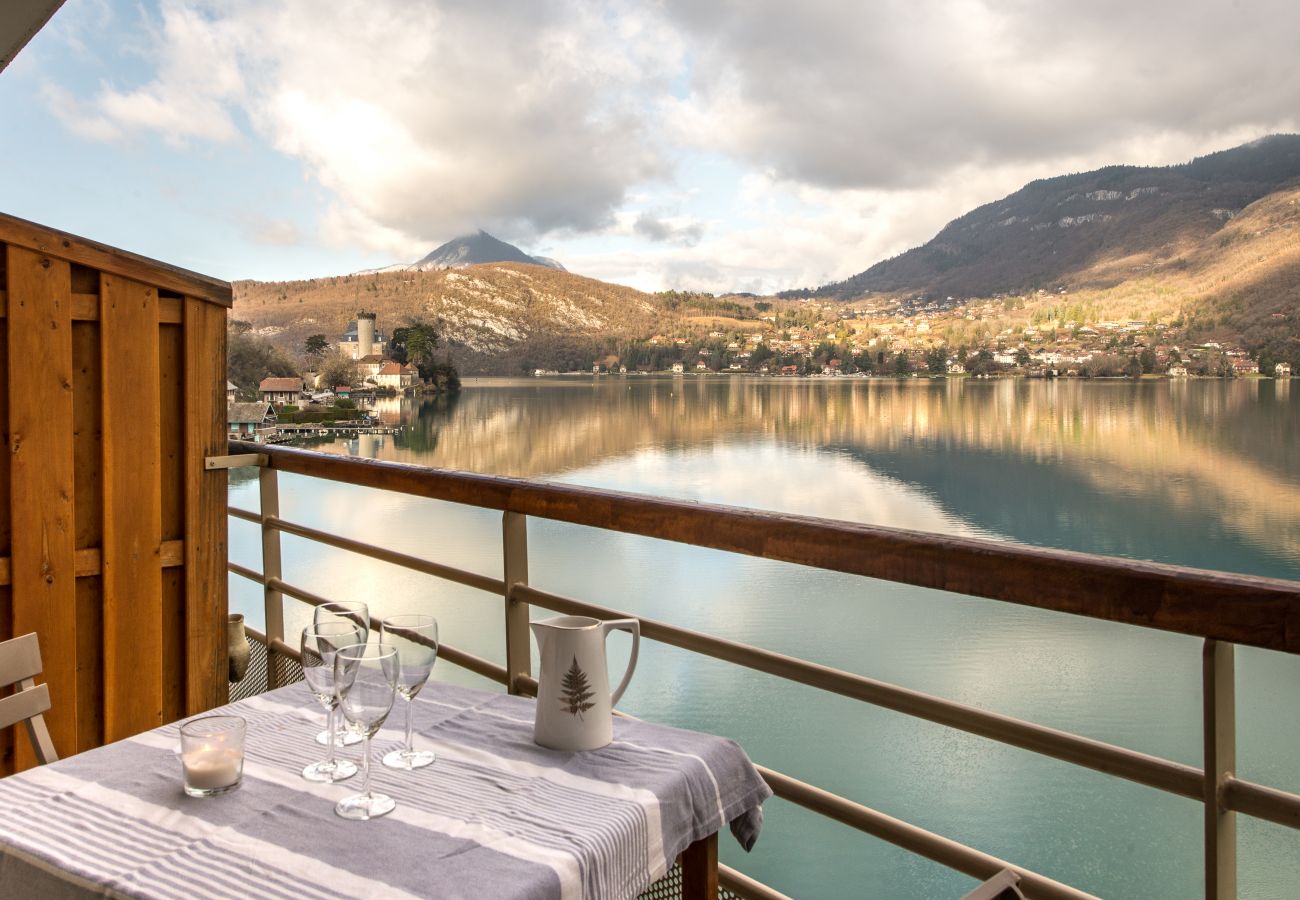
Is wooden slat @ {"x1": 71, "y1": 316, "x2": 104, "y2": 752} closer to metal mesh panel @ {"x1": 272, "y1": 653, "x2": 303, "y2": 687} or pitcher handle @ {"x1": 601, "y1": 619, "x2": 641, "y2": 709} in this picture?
metal mesh panel @ {"x1": 272, "y1": 653, "x2": 303, "y2": 687}

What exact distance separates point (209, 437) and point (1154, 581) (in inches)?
83.9

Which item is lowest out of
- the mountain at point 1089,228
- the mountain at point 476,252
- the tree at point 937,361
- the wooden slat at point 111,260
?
the wooden slat at point 111,260

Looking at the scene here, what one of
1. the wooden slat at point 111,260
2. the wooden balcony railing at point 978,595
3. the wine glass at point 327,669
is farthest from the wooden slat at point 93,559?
the wine glass at point 327,669

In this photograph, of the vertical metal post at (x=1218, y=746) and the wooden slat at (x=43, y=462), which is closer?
the vertical metal post at (x=1218, y=746)

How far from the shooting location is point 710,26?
2110 inches

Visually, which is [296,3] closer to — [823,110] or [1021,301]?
[823,110]

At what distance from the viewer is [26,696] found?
4.10 ft

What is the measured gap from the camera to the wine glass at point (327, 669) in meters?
0.93

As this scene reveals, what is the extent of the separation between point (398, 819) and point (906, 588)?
2139 cm

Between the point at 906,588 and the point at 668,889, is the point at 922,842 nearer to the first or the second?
the point at 668,889

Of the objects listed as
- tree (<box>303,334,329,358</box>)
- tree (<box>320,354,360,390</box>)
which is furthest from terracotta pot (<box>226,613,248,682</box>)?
tree (<box>303,334,329,358</box>)

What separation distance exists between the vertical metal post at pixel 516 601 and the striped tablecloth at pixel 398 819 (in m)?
0.61

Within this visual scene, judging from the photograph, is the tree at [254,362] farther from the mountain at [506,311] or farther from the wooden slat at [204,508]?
the wooden slat at [204,508]

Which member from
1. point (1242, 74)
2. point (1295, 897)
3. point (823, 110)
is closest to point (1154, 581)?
point (1295, 897)
